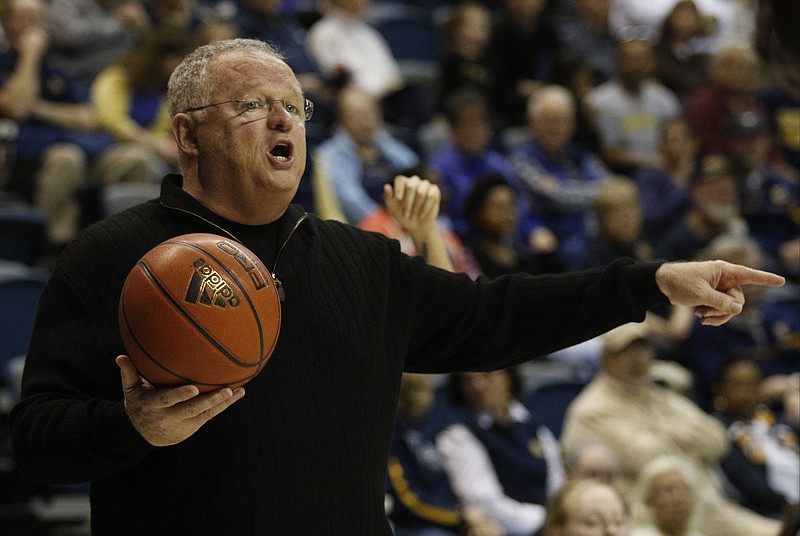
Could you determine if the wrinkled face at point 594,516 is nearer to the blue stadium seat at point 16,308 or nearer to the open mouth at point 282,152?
the open mouth at point 282,152

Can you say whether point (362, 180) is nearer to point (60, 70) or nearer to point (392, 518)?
point (60, 70)

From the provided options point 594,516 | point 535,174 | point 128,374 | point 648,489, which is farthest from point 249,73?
point 535,174

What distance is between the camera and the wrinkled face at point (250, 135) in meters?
2.67

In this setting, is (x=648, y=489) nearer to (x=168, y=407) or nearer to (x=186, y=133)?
(x=186, y=133)

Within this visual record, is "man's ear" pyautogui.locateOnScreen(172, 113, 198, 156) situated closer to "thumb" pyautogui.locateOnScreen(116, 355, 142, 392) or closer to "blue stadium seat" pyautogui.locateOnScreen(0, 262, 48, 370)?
"thumb" pyautogui.locateOnScreen(116, 355, 142, 392)

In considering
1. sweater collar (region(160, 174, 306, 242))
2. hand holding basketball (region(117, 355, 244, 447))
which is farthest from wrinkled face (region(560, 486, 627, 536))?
hand holding basketball (region(117, 355, 244, 447))

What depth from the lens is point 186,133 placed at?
110 inches

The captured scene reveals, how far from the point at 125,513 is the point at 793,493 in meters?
4.97

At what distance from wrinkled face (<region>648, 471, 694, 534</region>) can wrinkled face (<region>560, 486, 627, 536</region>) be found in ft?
→ 4.15

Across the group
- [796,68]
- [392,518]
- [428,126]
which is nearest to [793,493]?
[392,518]

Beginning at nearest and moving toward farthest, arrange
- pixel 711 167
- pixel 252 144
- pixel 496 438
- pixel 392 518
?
pixel 252 144
pixel 392 518
pixel 496 438
pixel 711 167

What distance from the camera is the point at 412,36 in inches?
429

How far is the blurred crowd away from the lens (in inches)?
232

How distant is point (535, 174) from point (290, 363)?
21.3 feet
